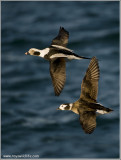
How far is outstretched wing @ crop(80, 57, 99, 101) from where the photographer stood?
21.0 ft

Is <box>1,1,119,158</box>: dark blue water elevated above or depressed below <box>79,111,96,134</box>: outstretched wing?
above

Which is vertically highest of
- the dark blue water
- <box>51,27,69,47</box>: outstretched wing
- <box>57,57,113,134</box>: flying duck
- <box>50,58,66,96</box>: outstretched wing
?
the dark blue water

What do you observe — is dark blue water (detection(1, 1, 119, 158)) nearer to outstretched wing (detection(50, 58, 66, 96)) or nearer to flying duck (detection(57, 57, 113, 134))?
outstretched wing (detection(50, 58, 66, 96))

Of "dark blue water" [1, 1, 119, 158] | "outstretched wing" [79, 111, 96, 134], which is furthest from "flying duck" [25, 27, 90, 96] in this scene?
"dark blue water" [1, 1, 119, 158]

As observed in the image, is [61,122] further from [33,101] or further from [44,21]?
[44,21]

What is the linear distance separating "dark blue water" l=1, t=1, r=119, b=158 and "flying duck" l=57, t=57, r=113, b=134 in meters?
11.0

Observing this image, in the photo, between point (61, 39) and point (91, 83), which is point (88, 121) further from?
point (61, 39)

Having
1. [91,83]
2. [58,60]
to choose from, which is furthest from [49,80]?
[91,83]

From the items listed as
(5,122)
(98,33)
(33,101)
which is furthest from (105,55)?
(5,122)

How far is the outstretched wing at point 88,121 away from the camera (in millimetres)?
5898

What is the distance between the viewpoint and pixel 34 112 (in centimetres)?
1909

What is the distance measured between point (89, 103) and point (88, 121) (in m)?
0.35

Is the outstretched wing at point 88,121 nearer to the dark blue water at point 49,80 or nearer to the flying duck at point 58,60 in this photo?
the flying duck at point 58,60

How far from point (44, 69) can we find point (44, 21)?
109 inches
